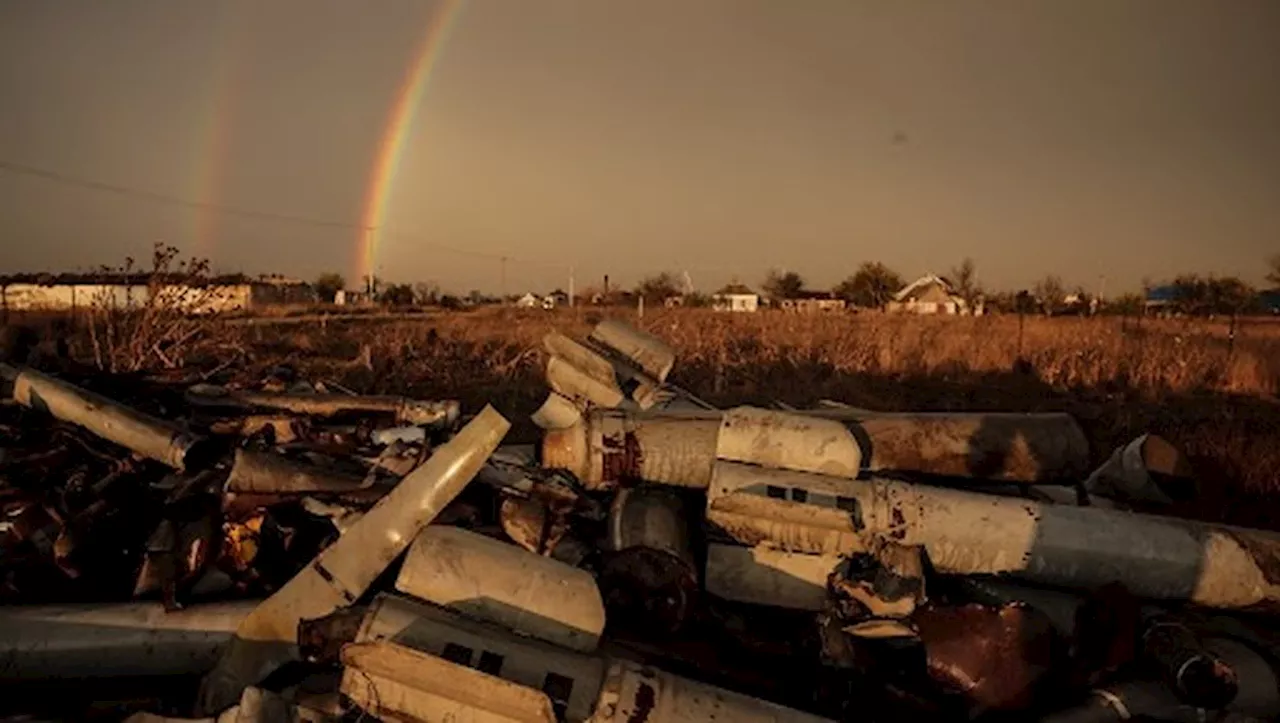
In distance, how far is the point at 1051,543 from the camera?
3666 mm

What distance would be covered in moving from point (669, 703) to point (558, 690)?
37 centimetres

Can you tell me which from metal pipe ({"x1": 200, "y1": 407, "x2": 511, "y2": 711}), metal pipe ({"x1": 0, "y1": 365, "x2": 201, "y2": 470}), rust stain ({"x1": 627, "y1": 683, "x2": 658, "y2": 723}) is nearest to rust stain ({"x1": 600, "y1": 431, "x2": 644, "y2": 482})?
metal pipe ({"x1": 200, "y1": 407, "x2": 511, "y2": 711})

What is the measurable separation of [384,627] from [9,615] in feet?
5.78

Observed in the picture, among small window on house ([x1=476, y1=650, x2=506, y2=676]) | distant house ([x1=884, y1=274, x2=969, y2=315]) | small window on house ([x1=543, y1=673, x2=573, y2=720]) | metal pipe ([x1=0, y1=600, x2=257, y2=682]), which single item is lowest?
metal pipe ([x1=0, y1=600, x2=257, y2=682])

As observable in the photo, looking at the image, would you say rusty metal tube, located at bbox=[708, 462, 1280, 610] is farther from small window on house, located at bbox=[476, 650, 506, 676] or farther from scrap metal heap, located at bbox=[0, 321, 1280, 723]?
small window on house, located at bbox=[476, 650, 506, 676]

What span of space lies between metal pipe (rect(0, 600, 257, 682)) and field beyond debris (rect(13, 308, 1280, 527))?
3677 mm

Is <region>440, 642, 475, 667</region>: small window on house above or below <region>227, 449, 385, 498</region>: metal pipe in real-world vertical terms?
below

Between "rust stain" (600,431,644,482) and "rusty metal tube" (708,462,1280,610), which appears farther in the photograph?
"rust stain" (600,431,644,482)

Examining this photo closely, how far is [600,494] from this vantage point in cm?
450

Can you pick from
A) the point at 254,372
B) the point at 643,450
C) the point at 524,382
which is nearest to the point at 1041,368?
the point at 524,382

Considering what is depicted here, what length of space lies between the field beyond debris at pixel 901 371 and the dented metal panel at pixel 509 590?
4.15m

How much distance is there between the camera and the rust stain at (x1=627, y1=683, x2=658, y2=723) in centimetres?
268

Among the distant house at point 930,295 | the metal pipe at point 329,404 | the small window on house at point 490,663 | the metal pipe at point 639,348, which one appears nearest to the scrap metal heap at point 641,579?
the small window on house at point 490,663

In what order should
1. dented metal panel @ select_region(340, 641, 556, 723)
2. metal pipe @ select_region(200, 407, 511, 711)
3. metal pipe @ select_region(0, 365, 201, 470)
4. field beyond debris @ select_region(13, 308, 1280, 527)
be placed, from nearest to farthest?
dented metal panel @ select_region(340, 641, 556, 723)
metal pipe @ select_region(200, 407, 511, 711)
metal pipe @ select_region(0, 365, 201, 470)
field beyond debris @ select_region(13, 308, 1280, 527)
